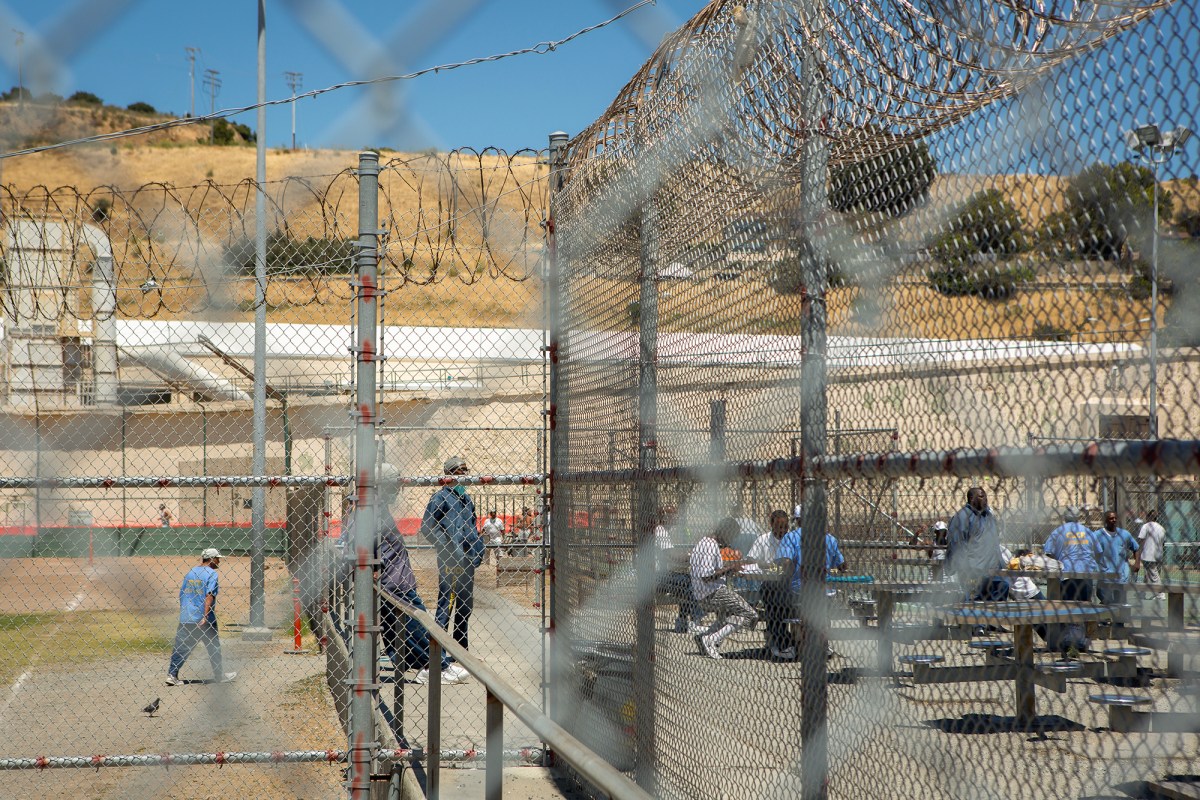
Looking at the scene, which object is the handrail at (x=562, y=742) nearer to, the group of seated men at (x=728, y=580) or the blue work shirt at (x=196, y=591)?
the group of seated men at (x=728, y=580)

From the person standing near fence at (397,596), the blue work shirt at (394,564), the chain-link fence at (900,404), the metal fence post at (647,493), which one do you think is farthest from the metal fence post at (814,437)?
the blue work shirt at (394,564)

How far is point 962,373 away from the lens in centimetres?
227

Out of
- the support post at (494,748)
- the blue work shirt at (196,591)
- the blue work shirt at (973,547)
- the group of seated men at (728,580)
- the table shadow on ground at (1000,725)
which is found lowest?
the blue work shirt at (196,591)

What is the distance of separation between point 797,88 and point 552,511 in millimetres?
3567

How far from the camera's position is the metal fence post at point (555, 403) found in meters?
5.93

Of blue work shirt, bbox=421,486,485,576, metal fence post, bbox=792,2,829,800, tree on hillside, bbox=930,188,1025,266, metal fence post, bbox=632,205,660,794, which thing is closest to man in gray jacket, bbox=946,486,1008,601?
metal fence post, bbox=792,2,829,800

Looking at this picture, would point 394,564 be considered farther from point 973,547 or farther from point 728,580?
point 973,547

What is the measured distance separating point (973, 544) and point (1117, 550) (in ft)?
1.23

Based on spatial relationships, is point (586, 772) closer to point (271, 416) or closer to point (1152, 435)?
point (1152, 435)

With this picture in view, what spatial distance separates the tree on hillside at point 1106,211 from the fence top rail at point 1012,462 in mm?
326

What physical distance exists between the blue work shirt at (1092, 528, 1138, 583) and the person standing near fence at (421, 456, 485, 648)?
5512 mm

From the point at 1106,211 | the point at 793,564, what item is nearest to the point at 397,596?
the point at 793,564

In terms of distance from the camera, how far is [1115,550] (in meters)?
2.48

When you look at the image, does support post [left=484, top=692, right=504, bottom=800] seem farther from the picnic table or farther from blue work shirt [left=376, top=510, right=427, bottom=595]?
blue work shirt [left=376, top=510, right=427, bottom=595]
